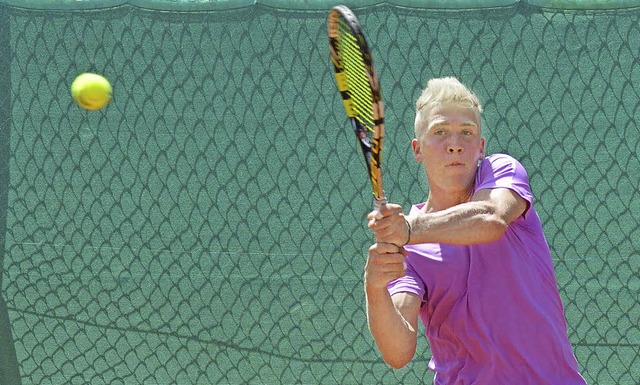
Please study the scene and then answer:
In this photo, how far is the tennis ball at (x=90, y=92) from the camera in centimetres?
411

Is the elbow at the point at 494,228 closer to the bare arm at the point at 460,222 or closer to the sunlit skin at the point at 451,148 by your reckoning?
the bare arm at the point at 460,222

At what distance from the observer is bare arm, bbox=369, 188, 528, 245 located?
2.52m

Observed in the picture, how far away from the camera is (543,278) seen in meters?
2.95

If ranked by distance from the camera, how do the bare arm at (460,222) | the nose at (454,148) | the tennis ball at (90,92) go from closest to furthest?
the bare arm at (460,222), the nose at (454,148), the tennis ball at (90,92)

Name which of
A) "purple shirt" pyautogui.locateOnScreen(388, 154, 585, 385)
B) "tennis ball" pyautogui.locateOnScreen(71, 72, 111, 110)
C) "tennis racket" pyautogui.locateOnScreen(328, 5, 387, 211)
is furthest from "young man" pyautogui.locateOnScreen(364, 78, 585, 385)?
"tennis ball" pyautogui.locateOnScreen(71, 72, 111, 110)

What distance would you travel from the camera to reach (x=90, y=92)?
4.13m

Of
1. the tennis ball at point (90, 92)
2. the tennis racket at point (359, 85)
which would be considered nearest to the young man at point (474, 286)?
the tennis racket at point (359, 85)

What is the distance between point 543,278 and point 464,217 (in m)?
0.38

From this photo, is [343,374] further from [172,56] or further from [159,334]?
[172,56]

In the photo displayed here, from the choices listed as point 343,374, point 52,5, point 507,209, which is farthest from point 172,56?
point 507,209

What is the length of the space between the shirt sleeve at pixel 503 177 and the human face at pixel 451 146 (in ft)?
0.14

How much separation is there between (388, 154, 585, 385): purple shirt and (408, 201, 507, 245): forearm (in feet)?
0.48

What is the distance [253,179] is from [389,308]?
5.11 ft

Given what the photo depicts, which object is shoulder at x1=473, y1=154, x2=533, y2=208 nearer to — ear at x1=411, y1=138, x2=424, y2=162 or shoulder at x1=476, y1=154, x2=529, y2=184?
shoulder at x1=476, y1=154, x2=529, y2=184
